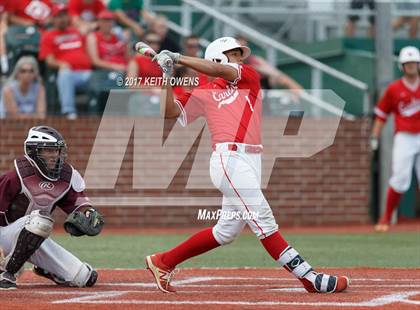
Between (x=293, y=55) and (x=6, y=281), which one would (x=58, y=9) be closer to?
(x=293, y=55)

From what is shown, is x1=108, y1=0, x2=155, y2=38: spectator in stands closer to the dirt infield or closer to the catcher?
the dirt infield

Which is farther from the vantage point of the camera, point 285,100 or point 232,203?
point 285,100

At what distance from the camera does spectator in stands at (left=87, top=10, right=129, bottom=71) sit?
15.3m

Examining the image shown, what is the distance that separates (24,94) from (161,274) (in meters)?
7.50

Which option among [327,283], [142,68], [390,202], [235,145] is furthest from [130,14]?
[327,283]

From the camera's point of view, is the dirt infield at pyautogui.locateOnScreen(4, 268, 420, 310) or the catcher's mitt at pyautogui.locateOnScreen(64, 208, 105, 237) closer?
the dirt infield at pyautogui.locateOnScreen(4, 268, 420, 310)

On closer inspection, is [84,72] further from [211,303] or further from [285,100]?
[211,303]

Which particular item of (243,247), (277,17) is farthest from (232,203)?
(277,17)

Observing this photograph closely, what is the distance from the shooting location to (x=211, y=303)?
7027mm

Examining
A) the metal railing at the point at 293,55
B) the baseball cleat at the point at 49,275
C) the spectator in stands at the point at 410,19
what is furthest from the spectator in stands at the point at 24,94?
the spectator in stands at the point at 410,19

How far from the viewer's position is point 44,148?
7852mm

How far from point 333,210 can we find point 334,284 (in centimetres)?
797

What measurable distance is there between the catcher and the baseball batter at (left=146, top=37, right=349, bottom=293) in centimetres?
64

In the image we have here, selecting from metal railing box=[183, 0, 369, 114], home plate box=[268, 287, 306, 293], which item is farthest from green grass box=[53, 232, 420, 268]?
metal railing box=[183, 0, 369, 114]
